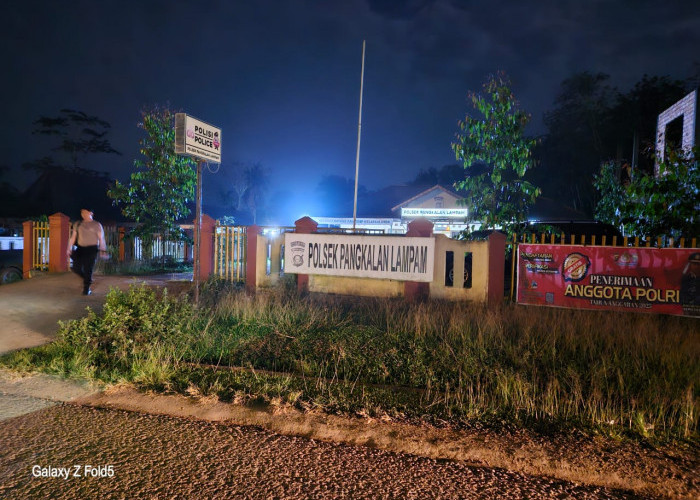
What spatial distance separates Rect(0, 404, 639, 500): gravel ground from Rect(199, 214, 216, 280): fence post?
305 inches

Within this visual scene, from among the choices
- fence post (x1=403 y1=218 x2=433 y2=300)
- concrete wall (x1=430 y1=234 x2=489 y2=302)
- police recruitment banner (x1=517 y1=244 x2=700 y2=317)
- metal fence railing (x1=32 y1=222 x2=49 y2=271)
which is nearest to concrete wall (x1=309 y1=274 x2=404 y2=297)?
fence post (x1=403 y1=218 x2=433 y2=300)

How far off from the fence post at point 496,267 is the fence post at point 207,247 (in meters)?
6.76

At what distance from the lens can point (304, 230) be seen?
414 inches

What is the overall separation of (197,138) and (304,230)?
3403 mm

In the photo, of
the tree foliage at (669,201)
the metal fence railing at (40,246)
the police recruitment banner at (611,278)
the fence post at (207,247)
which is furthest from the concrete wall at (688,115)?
the metal fence railing at (40,246)

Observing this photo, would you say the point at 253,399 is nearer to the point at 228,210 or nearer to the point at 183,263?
the point at 183,263

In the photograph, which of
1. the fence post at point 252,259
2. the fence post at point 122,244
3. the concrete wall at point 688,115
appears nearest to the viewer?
the fence post at point 252,259

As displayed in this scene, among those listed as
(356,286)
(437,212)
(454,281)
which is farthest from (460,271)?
(437,212)

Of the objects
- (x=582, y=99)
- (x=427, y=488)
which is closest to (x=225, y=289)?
(x=427, y=488)

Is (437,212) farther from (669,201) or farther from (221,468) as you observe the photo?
(221,468)

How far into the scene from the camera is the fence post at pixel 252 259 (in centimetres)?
1098

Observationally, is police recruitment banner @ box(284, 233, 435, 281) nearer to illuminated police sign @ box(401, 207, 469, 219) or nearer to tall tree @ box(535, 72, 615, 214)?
illuminated police sign @ box(401, 207, 469, 219)

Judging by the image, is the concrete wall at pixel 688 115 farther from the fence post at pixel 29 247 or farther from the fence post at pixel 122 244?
the fence post at pixel 29 247

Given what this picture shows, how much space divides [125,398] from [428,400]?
308 centimetres
